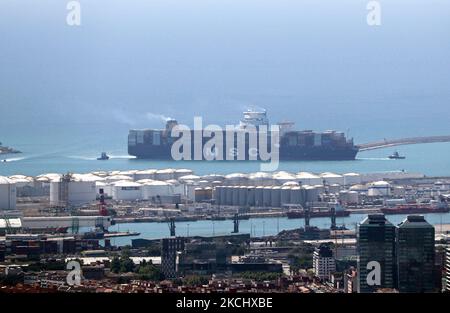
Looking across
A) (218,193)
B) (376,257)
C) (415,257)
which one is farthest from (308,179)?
(415,257)

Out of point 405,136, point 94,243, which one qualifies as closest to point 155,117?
point 405,136

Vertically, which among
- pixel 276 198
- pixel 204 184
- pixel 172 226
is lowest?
pixel 172 226

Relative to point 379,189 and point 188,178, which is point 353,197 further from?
point 188,178

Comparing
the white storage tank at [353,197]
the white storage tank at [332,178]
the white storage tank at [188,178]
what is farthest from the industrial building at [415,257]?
the white storage tank at [332,178]

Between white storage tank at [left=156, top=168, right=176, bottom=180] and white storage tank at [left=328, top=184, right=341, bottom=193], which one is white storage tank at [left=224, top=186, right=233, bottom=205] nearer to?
white storage tank at [left=328, top=184, right=341, bottom=193]

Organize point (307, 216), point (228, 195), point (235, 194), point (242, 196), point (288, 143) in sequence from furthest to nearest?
point (288, 143)
point (228, 195)
point (235, 194)
point (242, 196)
point (307, 216)

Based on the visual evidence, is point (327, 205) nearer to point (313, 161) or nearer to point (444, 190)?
point (444, 190)

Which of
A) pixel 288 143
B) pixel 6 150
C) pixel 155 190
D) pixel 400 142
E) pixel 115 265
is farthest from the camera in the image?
pixel 400 142
